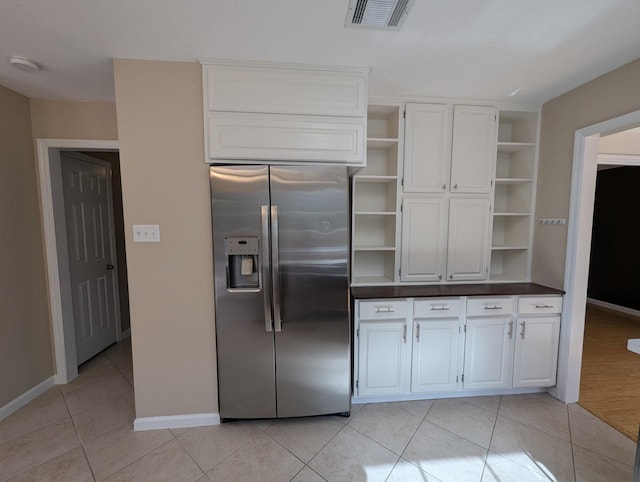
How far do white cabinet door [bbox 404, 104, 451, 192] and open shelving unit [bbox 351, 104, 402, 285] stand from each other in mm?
103

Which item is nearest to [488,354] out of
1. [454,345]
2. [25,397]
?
[454,345]

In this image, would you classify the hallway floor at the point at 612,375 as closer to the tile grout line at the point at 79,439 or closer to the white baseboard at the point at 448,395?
the white baseboard at the point at 448,395

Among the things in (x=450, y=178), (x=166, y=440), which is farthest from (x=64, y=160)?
(x=450, y=178)

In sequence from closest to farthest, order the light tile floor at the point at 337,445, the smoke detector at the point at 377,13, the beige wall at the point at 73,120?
the smoke detector at the point at 377,13 < the light tile floor at the point at 337,445 < the beige wall at the point at 73,120

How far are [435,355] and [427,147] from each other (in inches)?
67.3

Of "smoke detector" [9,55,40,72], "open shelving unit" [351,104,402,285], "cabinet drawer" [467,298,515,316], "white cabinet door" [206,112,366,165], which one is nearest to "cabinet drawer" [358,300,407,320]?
"open shelving unit" [351,104,402,285]

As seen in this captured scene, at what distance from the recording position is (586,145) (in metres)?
2.06

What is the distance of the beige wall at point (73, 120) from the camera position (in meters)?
2.28

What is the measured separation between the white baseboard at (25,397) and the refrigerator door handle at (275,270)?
2139mm

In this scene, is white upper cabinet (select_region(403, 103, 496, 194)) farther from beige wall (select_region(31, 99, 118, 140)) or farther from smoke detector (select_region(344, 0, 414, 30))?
beige wall (select_region(31, 99, 118, 140))

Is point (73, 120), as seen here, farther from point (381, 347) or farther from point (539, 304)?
point (539, 304)

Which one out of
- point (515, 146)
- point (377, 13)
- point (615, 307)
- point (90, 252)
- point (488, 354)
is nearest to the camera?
point (377, 13)

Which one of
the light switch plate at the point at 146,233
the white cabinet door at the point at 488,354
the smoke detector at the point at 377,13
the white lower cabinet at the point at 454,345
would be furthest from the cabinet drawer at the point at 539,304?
the light switch plate at the point at 146,233

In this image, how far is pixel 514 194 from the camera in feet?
8.64
